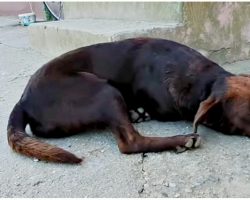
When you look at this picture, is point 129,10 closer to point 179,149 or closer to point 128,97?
point 128,97

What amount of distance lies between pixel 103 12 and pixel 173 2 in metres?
0.99

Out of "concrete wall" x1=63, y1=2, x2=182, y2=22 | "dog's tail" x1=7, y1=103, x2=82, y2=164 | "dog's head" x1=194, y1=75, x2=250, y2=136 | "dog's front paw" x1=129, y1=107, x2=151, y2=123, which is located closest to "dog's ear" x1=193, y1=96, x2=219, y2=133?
"dog's head" x1=194, y1=75, x2=250, y2=136

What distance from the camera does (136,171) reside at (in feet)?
6.72

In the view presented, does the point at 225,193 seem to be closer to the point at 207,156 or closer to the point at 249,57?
the point at 207,156

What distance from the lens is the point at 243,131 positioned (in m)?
2.28

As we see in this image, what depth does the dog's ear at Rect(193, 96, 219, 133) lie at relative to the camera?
215 cm

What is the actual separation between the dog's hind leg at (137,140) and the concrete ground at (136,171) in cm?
4

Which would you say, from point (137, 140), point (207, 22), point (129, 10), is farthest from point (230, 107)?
point (129, 10)

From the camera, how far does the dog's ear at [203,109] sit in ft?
7.04

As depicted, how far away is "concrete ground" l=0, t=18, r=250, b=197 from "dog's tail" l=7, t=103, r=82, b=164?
0.14 feet

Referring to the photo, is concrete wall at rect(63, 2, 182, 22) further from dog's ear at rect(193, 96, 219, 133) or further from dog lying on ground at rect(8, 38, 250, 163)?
dog's ear at rect(193, 96, 219, 133)

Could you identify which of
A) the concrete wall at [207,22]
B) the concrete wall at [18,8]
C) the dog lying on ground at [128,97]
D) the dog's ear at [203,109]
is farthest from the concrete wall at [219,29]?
the concrete wall at [18,8]

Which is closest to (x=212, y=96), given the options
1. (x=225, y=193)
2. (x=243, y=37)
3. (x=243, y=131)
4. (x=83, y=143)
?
(x=243, y=131)

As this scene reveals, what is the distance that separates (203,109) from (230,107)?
0.17 metres
